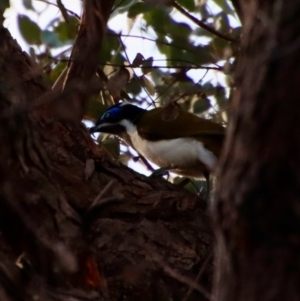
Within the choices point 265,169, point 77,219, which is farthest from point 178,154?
point 265,169

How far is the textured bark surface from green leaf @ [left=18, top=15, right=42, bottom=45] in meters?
0.47

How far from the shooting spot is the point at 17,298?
5.92 feet

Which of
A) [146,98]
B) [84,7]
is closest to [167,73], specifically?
[146,98]

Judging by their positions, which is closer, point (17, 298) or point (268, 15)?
point (268, 15)

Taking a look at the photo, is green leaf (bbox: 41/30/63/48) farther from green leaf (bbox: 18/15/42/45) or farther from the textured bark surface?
the textured bark surface

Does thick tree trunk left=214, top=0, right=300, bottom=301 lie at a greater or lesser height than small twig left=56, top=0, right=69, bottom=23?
lesser

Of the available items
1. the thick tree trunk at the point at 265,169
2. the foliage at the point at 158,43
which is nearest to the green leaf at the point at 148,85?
the foliage at the point at 158,43

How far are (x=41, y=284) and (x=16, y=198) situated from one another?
0.21m

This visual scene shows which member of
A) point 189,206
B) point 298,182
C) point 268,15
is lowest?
point 298,182

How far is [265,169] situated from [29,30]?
232 cm

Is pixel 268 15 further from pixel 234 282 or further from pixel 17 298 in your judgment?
pixel 17 298

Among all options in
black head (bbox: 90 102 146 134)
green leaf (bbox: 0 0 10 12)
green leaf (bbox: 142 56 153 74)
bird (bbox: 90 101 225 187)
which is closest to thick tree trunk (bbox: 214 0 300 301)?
green leaf (bbox: 0 0 10 12)

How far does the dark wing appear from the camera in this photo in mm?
4234

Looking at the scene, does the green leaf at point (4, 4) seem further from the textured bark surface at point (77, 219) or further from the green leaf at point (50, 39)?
the green leaf at point (50, 39)
